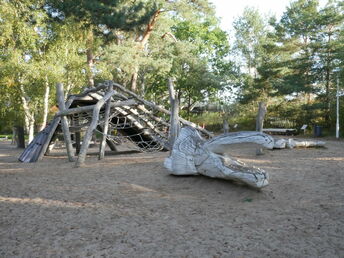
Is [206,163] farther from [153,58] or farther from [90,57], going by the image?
[153,58]

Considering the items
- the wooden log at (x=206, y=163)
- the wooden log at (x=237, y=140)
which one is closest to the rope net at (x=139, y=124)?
the wooden log at (x=206, y=163)

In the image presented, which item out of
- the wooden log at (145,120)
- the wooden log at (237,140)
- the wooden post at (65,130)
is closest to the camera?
the wooden log at (237,140)

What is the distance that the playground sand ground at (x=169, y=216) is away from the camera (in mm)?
2777

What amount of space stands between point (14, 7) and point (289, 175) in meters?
Answer: 12.4

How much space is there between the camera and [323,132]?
61.1ft

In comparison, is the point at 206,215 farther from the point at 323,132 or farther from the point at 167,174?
the point at 323,132

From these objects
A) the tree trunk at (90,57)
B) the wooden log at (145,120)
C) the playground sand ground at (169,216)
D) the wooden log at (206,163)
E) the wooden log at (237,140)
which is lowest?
the playground sand ground at (169,216)

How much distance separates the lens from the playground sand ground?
9.11ft

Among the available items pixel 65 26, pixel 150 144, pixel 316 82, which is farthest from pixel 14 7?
pixel 316 82

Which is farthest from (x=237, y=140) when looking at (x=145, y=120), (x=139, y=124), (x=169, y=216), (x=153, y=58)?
(x=153, y=58)

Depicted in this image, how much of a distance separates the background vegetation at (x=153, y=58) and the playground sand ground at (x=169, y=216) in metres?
8.79

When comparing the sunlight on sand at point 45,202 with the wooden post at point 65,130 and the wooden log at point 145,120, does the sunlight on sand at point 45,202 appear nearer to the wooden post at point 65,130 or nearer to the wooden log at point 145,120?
the wooden post at point 65,130

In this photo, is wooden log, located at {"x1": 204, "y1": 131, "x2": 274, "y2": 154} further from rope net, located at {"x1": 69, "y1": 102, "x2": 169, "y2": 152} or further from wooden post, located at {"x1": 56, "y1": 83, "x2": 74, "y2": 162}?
rope net, located at {"x1": 69, "y1": 102, "x2": 169, "y2": 152}

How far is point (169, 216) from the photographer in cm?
368
